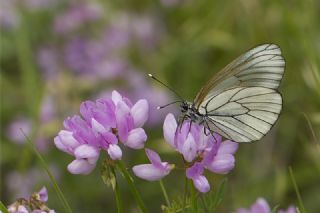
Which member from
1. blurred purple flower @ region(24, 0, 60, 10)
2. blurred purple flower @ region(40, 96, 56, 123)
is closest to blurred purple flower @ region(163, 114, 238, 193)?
blurred purple flower @ region(40, 96, 56, 123)

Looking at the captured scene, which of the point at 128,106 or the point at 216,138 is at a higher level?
the point at 128,106

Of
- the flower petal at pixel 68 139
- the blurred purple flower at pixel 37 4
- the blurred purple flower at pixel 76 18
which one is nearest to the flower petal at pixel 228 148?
the flower petal at pixel 68 139

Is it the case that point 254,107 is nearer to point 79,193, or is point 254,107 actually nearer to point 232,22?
point 79,193

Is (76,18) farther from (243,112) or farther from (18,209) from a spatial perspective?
(18,209)

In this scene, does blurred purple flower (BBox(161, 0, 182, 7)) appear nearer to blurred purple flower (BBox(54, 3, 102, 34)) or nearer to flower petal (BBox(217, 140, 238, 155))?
blurred purple flower (BBox(54, 3, 102, 34))

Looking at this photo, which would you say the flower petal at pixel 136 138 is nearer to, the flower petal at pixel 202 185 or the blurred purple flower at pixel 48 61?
the flower petal at pixel 202 185

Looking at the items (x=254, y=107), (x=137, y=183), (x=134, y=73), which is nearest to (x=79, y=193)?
Result: (x=137, y=183)
